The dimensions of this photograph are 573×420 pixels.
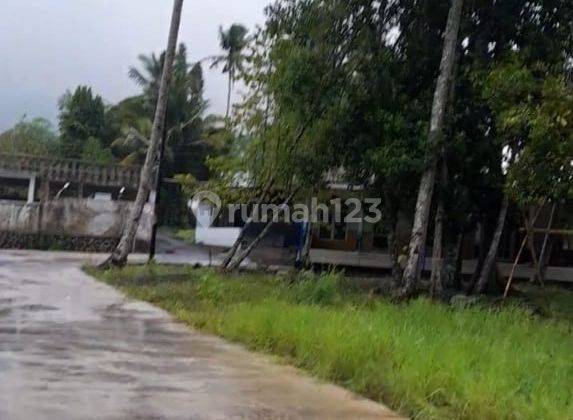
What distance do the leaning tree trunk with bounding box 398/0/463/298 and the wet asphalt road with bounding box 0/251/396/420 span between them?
5.73 metres

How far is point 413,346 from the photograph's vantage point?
8062mm

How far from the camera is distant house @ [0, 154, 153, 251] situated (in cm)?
2886

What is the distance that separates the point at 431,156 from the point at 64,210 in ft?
57.3

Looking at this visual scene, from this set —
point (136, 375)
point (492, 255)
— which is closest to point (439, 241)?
point (492, 255)

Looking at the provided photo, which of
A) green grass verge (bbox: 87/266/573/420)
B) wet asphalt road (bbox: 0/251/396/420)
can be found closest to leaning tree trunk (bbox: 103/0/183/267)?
green grass verge (bbox: 87/266/573/420)

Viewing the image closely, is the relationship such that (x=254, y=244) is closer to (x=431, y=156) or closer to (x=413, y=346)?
(x=431, y=156)

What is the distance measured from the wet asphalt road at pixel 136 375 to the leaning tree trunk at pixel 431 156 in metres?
5.73

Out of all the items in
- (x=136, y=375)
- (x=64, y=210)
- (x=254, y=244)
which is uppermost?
(x=64, y=210)

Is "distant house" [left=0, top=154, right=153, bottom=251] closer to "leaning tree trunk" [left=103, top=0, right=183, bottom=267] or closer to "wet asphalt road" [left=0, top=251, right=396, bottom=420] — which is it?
"leaning tree trunk" [left=103, top=0, right=183, bottom=267]

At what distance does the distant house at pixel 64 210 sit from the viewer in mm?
28859

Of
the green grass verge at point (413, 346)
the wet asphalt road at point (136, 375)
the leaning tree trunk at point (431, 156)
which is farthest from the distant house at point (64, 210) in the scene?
the wet asphalt road at point (136, 375)

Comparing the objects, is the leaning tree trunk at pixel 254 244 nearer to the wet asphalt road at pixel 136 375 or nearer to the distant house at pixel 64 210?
the wet asphalt road at pixel 136 375

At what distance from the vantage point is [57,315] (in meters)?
11.6

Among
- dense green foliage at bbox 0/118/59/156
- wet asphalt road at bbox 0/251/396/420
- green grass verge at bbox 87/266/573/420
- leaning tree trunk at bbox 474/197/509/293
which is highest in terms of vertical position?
dense green foliage at bbox 0/118/59/156
